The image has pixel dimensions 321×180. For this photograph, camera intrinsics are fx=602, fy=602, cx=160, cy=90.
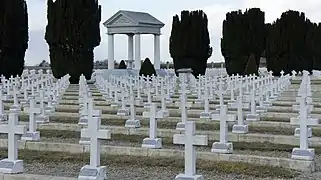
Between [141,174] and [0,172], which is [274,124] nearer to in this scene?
[141,174]

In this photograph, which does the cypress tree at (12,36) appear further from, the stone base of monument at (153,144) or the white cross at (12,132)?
the white cross at (12,132)

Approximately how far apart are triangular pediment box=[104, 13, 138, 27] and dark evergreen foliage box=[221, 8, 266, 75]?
6.59 metres

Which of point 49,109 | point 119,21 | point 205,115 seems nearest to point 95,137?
point 205,115

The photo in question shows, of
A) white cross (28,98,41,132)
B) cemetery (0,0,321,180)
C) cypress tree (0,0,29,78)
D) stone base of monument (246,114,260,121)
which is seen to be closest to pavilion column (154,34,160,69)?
cemetery (0,0,321,180)

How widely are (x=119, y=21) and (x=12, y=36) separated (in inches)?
532

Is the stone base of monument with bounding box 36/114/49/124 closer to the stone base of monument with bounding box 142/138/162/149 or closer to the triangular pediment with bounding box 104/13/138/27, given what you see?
the stone base of monument with bounding box 142/138/162/149

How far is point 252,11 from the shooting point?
130 ft

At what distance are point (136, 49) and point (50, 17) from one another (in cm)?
1205

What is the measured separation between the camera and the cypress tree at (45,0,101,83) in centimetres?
3078

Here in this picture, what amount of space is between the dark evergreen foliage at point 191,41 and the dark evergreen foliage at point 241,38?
1435 millimetres

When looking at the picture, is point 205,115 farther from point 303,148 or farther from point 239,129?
point 303,148

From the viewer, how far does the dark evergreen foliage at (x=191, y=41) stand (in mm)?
37750

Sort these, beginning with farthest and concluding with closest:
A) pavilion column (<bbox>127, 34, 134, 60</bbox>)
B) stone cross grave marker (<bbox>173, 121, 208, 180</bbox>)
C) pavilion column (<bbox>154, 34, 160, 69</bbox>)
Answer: pavilion column (<bbox>127, 34, 134, 60</bbox>) → pavilion column (<bbox>154, 34, 160, 69</bbox>) → stone cross grave marker (<bbox>173, 121, 208, 180</bbox>)

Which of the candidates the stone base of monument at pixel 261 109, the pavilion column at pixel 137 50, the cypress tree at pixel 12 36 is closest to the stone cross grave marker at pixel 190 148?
the stone base of monument at pixel 261 109
